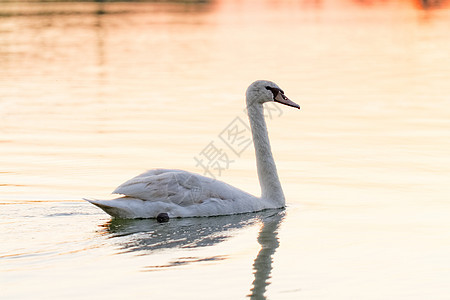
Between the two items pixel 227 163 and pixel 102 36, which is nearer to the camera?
pixel 227 163

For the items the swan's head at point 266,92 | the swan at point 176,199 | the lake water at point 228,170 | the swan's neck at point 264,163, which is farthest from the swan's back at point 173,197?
the swan's head at point 266,92

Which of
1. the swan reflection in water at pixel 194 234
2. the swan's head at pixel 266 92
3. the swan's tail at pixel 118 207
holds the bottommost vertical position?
the swan reflection in water at pixel 194 234

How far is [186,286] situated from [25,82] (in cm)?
1899

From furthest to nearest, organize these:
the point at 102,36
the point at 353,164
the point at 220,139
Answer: the point at 102,36 → the point at 220,139 → the point at 353,164

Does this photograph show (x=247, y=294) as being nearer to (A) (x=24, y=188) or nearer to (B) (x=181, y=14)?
(A) (x=24, y=188)

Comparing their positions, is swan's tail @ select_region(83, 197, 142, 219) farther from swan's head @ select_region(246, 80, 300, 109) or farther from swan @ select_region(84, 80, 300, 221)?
swan's head @ select_region(246, 80, 300, 109)

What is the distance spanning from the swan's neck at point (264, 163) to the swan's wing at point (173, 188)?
87 cm

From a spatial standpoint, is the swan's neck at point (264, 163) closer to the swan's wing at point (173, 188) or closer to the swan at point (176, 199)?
the swan at point (176, 199)

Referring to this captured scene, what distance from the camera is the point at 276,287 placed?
28.8 feet

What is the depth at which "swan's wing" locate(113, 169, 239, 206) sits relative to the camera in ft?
36.8

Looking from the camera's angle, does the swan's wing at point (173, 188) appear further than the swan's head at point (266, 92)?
No

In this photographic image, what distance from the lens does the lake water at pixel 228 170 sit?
9062 millimetres

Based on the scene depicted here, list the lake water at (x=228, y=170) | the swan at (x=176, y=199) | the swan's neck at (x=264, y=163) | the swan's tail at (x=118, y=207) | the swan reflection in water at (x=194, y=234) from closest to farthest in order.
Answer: the lake water at (x=228, y=170) < the swan reflection in water at (x=194, y=234) < the swan's tail at (x=118, y=207) < the swan at (x=176, y=199) < the swan's neck at (x=264, y=163)

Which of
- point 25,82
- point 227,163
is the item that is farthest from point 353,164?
point 25,82
